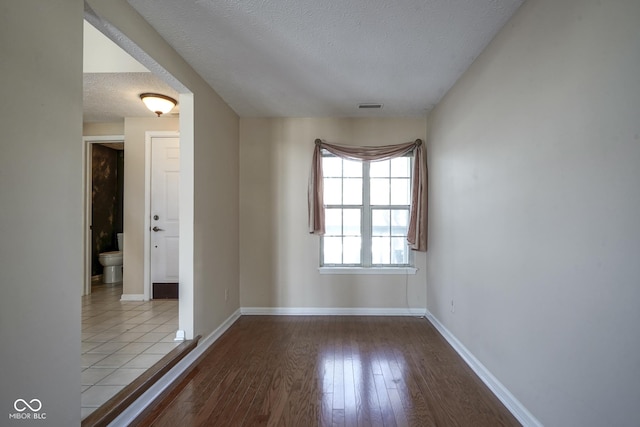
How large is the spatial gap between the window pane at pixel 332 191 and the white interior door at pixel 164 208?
204cm

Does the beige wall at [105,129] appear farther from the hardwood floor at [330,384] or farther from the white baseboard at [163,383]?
the hardwood floor at [330,384]

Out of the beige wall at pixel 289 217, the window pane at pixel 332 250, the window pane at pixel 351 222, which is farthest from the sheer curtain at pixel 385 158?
the window pane at pixel 351 222

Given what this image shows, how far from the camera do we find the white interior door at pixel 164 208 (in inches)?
167

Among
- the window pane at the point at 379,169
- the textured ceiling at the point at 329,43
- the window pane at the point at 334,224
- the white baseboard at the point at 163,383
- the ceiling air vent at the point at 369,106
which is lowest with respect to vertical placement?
the white baseboard at the point at 163,383

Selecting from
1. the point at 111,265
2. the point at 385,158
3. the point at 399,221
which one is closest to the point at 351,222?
the point at 399,221

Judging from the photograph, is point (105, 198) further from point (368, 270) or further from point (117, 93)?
point (368, 270)

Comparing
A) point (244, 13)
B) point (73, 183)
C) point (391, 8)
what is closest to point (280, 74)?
point (244, 13)

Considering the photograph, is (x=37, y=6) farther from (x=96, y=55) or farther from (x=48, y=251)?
(x=96, y=55)

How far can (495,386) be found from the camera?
2188mm

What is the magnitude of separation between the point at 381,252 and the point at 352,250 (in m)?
0.38

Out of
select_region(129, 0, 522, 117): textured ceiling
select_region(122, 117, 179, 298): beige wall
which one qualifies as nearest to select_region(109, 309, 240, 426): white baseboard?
select_region(122, 117, 179, 298): beige wall

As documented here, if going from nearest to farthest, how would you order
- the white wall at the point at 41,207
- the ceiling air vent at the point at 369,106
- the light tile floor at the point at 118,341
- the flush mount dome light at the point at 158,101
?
the white wall at the point at 41,207, the light tile floor at the point at 118,341, the flush mount dome light at the point at 158,101, the ceiling air vent at the point at 369,106

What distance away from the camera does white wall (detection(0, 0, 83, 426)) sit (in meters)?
1.22

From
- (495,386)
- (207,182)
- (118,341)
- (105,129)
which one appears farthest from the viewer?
(105,129)
